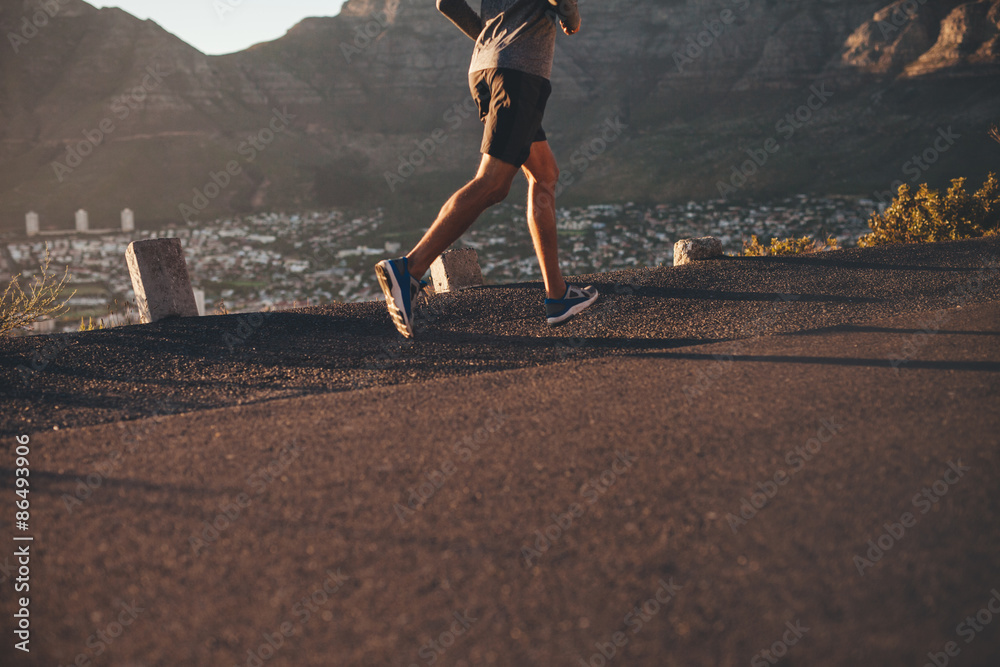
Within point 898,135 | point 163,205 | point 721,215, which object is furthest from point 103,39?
point 898,135

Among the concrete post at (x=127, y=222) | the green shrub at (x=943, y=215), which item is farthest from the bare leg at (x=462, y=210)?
the concrete post at (x=127, y=222)

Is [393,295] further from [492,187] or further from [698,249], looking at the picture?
[698,249]

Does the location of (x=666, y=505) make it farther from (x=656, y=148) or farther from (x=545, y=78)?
(x=656, y=148)

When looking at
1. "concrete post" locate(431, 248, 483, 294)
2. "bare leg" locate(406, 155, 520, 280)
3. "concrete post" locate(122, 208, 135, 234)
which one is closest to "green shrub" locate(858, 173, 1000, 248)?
"concrete post" locate(431, 248, 483, 294)

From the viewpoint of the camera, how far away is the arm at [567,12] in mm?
3576

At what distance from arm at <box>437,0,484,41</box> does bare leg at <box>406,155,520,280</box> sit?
1050 millimetres

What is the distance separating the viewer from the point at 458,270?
18.5 ft

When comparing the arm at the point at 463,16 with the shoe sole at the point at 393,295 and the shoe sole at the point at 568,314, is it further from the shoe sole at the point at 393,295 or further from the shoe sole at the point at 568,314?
the shoe sole at the point at 568,314

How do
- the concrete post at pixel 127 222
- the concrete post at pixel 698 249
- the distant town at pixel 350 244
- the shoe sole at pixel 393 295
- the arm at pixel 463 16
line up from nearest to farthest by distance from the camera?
the shoe sole at pixel 393 295
the arm at pixel 463 16
the concrete post at pixel 698 249
the distant town at pixel 350 244
the concrete post at pixel 127 222

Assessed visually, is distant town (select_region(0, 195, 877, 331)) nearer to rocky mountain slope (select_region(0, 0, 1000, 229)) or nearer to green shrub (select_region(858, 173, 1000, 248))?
rocky mountain slope (select_region(0, 0, 1000, 229))

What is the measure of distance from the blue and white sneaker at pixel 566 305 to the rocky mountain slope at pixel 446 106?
130 feet

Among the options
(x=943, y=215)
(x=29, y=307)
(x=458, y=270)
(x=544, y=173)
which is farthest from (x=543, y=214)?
(x=943, y=215)

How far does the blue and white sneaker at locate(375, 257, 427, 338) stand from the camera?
11.5 feet

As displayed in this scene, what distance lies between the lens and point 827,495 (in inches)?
76.3
